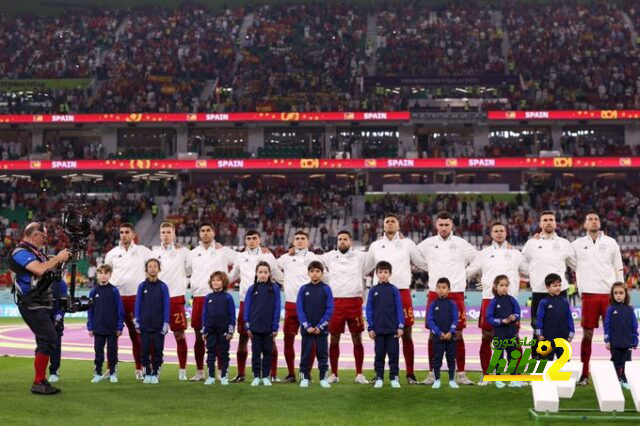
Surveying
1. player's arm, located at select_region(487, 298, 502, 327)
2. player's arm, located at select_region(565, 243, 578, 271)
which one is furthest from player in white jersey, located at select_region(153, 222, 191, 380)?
player's arm, located at select_region(565, 243, 578, 271)

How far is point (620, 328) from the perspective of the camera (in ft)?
45.0

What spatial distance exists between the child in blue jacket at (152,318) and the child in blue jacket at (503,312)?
5.26 meters

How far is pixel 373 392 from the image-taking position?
13266mm

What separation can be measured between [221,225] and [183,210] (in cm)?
465

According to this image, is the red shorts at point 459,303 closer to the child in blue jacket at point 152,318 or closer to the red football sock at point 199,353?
the red football sock at point 199,353

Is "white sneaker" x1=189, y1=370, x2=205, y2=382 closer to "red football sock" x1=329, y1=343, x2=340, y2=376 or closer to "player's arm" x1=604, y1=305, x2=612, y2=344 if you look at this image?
"red football sock" x1=329, y1=343, x2=340, y2=376

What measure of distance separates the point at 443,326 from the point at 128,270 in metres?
5.57

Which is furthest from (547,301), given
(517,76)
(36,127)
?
(36,127)

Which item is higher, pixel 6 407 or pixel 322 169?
pixel 322 169

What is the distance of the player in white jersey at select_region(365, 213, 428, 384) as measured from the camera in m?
14.9

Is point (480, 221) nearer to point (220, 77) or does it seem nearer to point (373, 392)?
point (220, 77)

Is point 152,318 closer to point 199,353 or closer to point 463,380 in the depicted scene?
point 199,353

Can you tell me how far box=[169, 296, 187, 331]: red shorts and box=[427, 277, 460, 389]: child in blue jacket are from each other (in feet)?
14.1

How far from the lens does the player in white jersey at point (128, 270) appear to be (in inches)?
610
